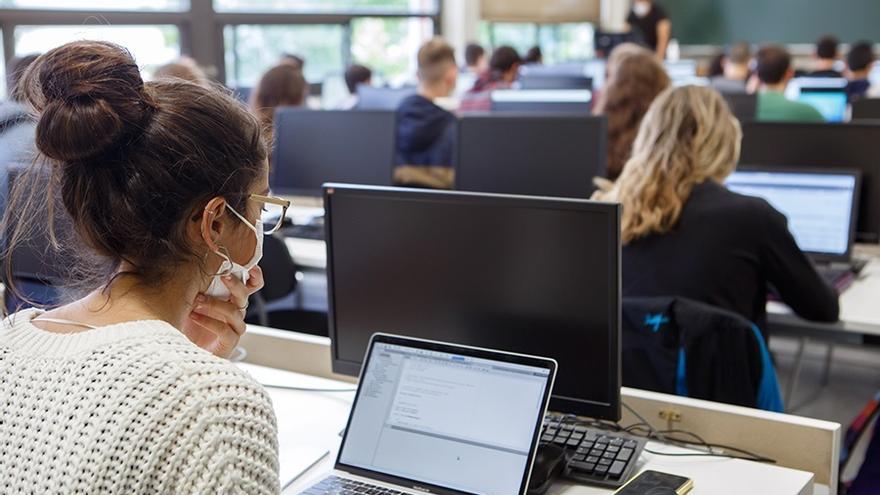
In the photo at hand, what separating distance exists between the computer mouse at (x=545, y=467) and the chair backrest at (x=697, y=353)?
0.51 meters

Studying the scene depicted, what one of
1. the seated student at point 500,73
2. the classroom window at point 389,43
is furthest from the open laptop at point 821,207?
the classroom window at point 389,43

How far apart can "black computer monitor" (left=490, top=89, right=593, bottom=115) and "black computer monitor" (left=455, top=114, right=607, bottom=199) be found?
1084mm

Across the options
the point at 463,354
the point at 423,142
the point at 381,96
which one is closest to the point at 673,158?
the point at 463,354

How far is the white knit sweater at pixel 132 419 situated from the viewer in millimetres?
1008

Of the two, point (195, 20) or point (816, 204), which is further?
point (195, 20)

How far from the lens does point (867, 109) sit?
4.66 metres

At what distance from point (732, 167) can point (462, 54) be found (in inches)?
302

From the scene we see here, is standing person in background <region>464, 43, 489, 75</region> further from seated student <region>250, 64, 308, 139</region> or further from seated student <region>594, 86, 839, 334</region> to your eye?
seated student <region>594, 86, 839, 334</region>

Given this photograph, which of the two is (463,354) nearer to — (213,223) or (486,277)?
(486,277)

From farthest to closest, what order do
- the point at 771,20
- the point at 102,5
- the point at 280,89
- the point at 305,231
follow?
the point at 771,20
the point at 102,5
the point at 280,89
the point at 305,231

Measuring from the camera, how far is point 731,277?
244 cm

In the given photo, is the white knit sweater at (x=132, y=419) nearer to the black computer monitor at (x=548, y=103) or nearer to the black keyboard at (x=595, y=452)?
the black keyboard at (x=595, y=452)

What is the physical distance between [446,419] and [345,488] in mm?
184

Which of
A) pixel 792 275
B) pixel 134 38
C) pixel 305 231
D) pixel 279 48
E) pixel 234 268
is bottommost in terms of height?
pixel 305 231
